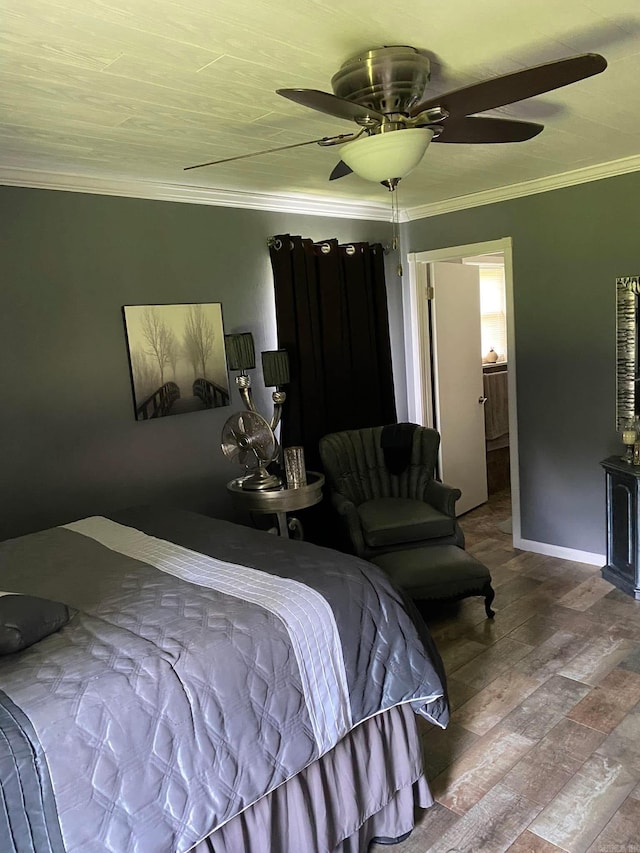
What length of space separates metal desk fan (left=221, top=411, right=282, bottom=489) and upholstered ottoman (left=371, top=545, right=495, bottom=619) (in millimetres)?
777

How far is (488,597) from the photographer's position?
338 centimetres

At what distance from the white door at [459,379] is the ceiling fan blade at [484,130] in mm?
2690

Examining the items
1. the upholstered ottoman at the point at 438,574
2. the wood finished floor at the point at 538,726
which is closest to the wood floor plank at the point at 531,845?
the wood finished floor at the point at 538,726

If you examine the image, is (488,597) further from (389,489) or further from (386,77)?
(386,77)

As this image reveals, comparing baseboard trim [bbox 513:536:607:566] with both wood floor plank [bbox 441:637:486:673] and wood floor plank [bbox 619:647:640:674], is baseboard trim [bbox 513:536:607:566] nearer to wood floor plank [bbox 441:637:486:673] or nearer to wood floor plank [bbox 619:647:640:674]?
wood floor plank [bbox 619:647:640:674]

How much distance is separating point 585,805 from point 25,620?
1.83 meters

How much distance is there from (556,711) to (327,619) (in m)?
1.36

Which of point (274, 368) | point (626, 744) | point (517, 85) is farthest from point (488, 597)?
point (517, 85)

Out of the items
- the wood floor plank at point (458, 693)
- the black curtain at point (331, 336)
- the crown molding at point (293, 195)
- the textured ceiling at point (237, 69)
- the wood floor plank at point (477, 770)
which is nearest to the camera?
the textured ceiling at point (237, 69)

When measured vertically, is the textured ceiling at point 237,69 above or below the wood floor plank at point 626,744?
above

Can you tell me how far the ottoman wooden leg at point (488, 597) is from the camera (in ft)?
11.0

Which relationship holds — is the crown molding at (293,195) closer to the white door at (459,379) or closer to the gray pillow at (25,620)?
the white door at (459,379)

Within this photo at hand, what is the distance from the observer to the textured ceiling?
1.61 meters

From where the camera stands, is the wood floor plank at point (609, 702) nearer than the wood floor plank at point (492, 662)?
Yes
